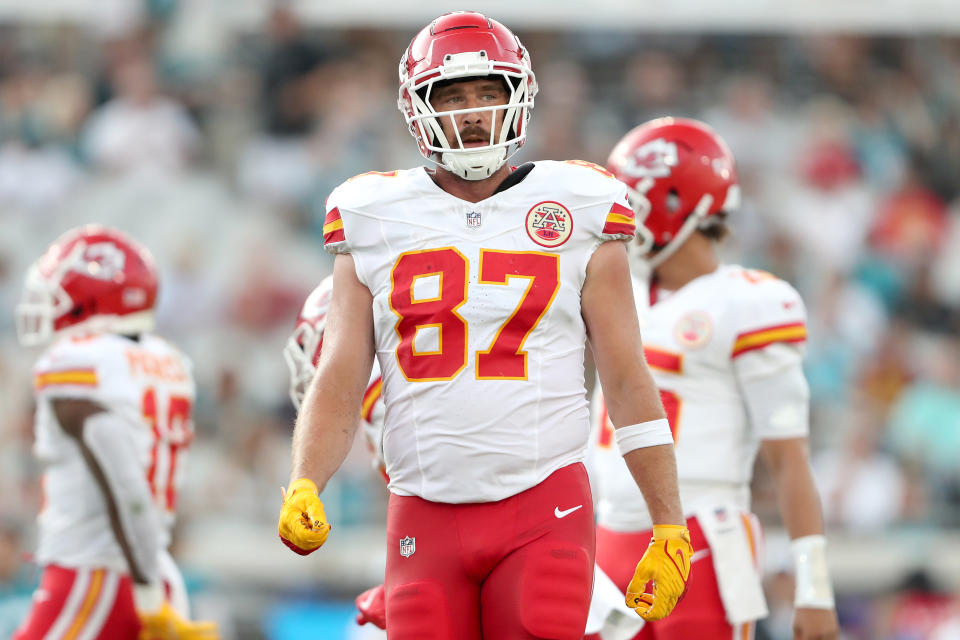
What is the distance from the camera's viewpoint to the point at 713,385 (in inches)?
189

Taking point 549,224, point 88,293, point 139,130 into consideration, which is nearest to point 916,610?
point 88,293

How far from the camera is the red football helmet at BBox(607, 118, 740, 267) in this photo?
505 centimetres

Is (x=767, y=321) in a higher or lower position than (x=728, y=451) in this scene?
higher

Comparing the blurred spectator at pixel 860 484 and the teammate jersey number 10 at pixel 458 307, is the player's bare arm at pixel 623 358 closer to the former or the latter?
the teammate jersey number 10 at pixel 458 307

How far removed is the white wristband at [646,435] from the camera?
3.67m

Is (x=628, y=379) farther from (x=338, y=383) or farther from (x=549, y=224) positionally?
(x=338, y=383)

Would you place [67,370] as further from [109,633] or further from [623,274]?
[623,274]

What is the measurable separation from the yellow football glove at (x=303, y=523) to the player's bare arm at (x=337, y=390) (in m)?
0.03

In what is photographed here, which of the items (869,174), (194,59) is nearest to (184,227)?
(194,59)

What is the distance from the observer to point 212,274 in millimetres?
11656

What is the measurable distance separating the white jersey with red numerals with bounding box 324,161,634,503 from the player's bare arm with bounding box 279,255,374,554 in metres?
0.04

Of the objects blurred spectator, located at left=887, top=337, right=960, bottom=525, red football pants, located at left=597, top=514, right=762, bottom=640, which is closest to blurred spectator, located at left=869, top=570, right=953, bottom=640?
blurred spectator, located at left=887, top=337, right=960, bottom=525

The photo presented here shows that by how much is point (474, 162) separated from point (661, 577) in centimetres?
112

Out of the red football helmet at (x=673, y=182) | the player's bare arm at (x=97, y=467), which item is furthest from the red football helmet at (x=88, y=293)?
the red football helmet at (x=673, y=182)
